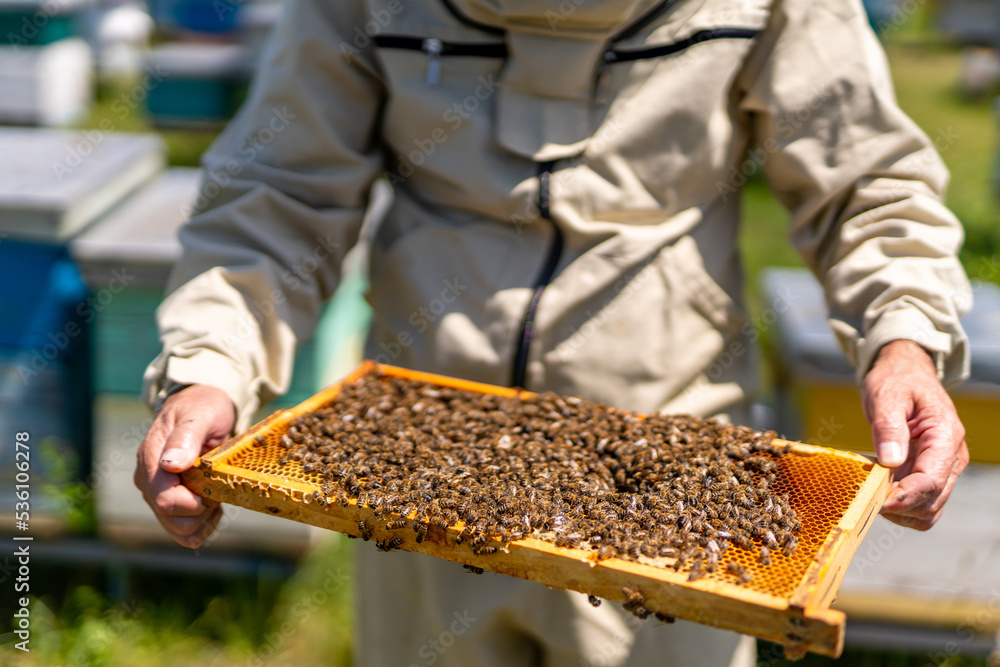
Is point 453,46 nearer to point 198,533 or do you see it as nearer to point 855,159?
point 855,159

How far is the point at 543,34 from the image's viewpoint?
214cm

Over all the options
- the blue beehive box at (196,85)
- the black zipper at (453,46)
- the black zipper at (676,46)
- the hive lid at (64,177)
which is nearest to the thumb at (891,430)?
the black zipper at (676,46)

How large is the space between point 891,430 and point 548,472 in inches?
26.9

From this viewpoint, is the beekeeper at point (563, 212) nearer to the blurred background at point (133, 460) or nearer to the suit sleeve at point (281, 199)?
the suit sleeve at point (281, 199)

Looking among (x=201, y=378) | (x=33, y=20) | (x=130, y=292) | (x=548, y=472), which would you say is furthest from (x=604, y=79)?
(x=33, y=20)

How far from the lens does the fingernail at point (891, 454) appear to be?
1.79 metres

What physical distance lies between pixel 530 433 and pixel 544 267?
42 cm

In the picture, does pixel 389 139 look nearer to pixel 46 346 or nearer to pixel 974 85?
pixel 46 346

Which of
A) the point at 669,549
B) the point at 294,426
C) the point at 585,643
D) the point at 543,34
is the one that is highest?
the point at 543,34

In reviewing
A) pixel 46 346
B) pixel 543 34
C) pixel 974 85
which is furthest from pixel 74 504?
pixel 974 85

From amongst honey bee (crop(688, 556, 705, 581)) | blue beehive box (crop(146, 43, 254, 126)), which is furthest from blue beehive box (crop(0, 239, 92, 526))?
blue beehive box (crop(146, 43, 254, 126))

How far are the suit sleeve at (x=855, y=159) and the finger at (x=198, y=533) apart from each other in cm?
148

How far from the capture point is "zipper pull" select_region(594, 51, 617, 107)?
2.18m

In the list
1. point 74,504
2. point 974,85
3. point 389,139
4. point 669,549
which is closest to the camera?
point 669,549
